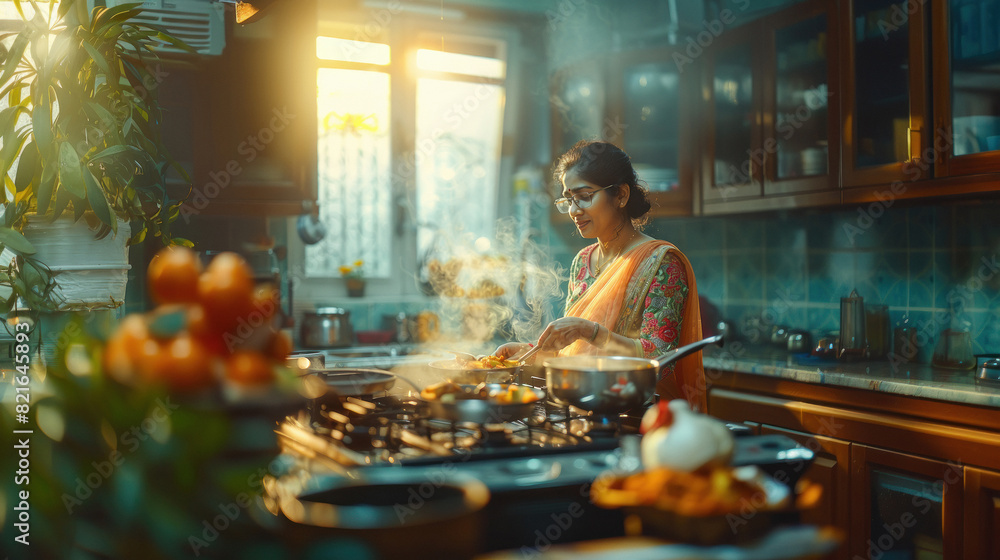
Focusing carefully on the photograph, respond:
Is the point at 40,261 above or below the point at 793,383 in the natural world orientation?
above

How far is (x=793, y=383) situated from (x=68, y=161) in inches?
90.2

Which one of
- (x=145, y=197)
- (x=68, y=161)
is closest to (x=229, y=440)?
(x=68, y=161)

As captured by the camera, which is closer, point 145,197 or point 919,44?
point 145,197

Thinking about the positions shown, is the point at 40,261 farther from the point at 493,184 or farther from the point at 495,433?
the point at 493,184

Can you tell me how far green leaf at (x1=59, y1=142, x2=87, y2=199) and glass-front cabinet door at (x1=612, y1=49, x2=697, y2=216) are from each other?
233 centimetres

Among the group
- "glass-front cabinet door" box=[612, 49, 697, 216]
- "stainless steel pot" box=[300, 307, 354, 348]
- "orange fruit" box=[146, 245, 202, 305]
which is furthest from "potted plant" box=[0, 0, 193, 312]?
"glass-front cabinet door" box=[612, 49, 697, 216]

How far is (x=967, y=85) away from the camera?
7.70 feet

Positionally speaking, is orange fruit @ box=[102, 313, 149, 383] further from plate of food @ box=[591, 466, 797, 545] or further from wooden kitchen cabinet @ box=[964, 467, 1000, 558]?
wooden kitchen cabinet @ box=[964, 467, 1000, 558]

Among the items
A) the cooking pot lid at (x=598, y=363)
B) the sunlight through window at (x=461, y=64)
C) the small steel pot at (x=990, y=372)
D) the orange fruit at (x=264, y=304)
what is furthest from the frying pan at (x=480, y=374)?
the sunlight through window at (x=461, y=64)

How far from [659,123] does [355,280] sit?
1.65 metres

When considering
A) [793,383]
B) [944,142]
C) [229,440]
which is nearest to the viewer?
[229,440]

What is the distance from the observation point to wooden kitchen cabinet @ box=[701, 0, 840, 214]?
109 inches

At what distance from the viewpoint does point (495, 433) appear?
3.57 ft

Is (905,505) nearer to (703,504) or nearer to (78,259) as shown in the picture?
(703,504)
